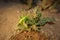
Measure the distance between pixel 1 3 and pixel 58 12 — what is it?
5.54ft

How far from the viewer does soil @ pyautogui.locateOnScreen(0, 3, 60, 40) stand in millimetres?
2457

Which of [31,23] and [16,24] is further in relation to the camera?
[16,24]

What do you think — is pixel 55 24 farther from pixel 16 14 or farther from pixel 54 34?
pixel 16 14

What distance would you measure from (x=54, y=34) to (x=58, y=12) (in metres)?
1.03

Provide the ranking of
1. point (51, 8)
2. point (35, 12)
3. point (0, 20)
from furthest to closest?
point (51, 8) < point (0, 20) < point (35, 12)

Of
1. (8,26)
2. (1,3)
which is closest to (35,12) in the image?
(8,26)

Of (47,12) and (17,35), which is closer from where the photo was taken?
(17,35)

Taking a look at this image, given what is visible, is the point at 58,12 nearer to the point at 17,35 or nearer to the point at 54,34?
the point at 54,34

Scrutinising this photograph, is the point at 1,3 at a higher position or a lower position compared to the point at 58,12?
higher

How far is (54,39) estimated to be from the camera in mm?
2410

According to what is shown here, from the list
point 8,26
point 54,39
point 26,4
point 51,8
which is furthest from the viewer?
point 26,4

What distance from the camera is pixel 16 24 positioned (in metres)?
2.81

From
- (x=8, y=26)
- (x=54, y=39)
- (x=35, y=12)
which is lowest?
(x=54, y=39)

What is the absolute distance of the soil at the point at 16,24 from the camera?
8.06 feet
